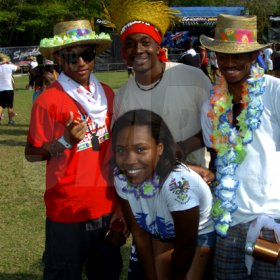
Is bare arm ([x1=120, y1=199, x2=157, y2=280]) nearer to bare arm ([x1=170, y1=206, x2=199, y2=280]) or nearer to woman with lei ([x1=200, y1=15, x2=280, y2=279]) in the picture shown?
bare arm ([x1=170, y1=206, x2=199, y2=280])

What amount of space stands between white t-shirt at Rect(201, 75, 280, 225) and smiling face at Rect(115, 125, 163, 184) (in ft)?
1.45

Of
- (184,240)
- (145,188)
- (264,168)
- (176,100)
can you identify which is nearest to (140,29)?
(176,100)

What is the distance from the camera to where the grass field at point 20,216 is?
4.09 meters

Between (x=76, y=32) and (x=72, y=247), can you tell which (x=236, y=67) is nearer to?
(x=76, y=32)

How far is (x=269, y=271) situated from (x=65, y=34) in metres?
1.76

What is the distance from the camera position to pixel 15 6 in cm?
3922

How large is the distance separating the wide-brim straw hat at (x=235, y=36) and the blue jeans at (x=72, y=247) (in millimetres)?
1184

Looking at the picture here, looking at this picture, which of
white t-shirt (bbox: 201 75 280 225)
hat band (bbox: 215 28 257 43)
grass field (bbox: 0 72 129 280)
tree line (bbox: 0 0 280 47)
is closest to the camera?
white t-shirt (bbox: 201 75 280 225)

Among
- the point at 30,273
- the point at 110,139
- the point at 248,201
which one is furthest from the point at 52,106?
the point at 30,273

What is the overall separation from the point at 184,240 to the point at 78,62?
1.19 meters

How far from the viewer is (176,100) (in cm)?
297

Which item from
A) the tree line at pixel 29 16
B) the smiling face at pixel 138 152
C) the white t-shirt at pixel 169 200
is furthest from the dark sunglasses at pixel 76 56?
the tree line at pixel 29 16

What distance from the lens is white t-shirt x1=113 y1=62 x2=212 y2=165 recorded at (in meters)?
2.95

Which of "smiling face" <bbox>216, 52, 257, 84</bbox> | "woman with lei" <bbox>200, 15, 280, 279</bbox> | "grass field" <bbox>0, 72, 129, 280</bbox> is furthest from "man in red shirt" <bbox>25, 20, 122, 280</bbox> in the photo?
"grass field" <bbox>0, 72, 129, 280</bbox>
